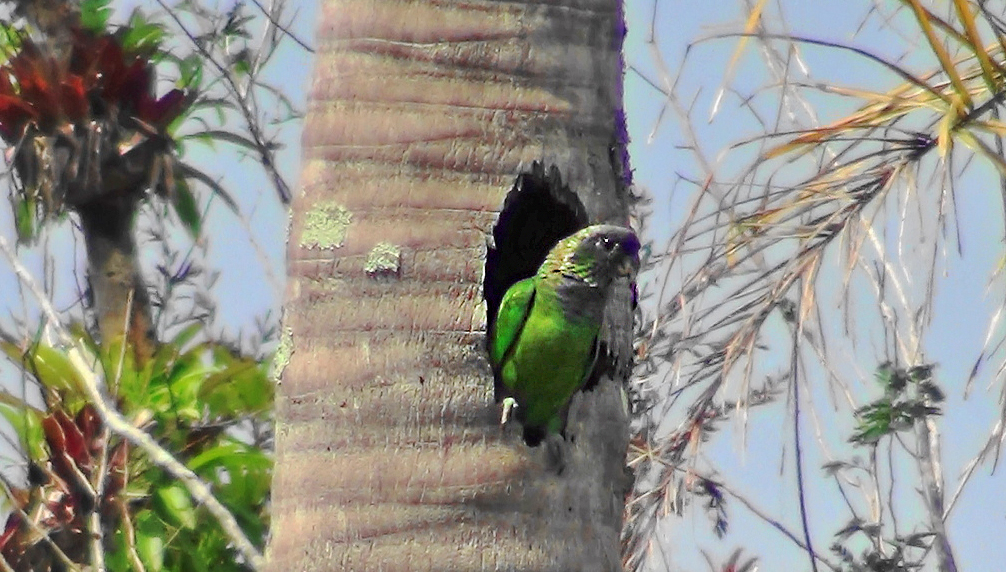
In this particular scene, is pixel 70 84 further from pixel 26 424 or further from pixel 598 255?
pixel 598 255

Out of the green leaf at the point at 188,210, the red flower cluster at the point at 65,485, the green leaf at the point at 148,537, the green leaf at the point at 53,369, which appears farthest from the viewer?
the green leaf at the point at 188,210

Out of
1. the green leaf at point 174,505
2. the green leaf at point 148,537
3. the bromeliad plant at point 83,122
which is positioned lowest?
the green leaf at point 148,537

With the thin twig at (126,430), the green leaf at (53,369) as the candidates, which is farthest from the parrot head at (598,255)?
the green leaf at (53,369)

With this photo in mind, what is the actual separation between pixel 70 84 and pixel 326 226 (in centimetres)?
328

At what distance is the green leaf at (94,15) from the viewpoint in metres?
5.32

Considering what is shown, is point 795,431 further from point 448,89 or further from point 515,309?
point 448,89

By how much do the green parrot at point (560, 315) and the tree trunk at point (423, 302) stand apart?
0.19 m

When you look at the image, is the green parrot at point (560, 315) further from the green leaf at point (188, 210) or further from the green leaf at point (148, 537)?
the green leaf at point (188, 210)

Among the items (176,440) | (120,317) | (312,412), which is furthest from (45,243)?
(312,412)

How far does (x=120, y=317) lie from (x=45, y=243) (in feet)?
3.98

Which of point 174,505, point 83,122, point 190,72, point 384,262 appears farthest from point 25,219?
point 384,262

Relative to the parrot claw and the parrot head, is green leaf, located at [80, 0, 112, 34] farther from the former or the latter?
the parrot claw

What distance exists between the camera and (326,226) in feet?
7.52

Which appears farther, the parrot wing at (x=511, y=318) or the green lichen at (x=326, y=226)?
the parrot wing at (x=511, y=318)
